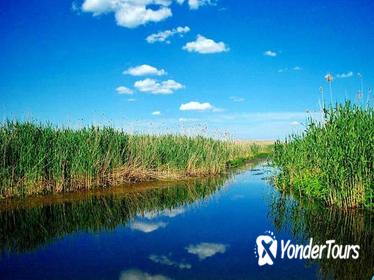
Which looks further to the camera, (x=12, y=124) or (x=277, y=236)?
(x=12, y=124)

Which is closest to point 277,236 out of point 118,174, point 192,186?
point 192,186

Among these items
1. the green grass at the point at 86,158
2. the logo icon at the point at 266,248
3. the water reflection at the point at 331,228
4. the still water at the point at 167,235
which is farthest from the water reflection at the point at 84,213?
the water reflection at the point at 331,228

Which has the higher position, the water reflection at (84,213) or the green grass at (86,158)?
the green grass at (86,158)

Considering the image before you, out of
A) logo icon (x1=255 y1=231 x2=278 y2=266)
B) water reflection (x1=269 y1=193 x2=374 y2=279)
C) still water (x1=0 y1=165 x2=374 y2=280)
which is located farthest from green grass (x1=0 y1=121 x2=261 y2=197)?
logo icon (x1=255 y1=231 x2=278 y2=266)

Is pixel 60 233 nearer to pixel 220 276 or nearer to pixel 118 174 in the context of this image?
pixel 220 276

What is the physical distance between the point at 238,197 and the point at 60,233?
641 centimetres

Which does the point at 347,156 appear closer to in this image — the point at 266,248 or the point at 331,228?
the point at 331,228

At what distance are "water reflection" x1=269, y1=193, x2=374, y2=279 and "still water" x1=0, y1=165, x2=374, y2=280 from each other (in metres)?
0.02

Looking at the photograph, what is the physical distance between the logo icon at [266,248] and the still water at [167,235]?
0.13 m

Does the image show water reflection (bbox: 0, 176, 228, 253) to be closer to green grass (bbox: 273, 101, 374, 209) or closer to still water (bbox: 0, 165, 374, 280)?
still water (bbox: 0, 165, 374, 280)

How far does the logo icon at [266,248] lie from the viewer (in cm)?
654

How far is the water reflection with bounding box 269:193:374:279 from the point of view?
232 inches

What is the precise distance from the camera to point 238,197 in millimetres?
12898

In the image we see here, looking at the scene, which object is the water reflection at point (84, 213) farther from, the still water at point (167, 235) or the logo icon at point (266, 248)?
the logo icon at point (266, 248)
